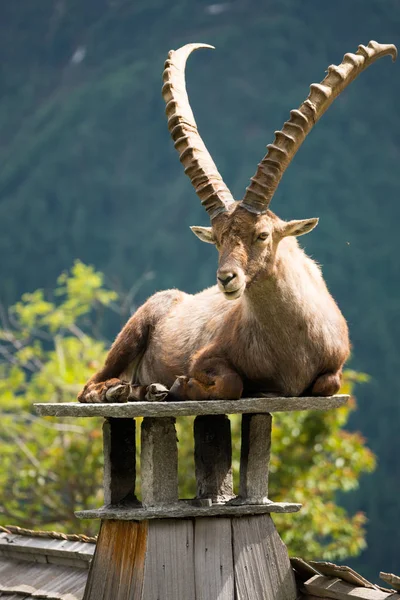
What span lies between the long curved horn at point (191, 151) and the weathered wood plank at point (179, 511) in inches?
61.8

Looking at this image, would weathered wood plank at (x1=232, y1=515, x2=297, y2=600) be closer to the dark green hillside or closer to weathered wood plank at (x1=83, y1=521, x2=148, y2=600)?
weathered wood plank at (x1=83, y1=521, x2=148, y2=600)

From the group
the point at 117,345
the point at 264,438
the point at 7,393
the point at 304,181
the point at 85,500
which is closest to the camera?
the point at 264,438

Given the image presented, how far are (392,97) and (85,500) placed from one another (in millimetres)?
13671

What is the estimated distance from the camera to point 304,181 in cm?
2331

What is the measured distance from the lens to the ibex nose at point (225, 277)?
519 cm

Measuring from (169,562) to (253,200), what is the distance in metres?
1.97

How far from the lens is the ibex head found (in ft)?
17.8

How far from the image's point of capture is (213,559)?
545 cm

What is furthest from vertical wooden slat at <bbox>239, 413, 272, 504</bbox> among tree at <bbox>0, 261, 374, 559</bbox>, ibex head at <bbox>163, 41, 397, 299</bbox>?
tree at <bbox>0, 261, 374, 559</bbox>

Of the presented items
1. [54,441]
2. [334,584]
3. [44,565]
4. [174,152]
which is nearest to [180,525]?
[334,584]

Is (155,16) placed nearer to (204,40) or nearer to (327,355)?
(204,40)

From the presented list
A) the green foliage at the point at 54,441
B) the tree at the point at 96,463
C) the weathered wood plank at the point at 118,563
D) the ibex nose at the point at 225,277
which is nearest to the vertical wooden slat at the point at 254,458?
the weathered wood plank at the point at 118,563

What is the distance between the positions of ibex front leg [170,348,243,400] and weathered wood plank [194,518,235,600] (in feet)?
2.23

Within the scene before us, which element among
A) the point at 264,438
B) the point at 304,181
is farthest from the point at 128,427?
the point at 304,181
